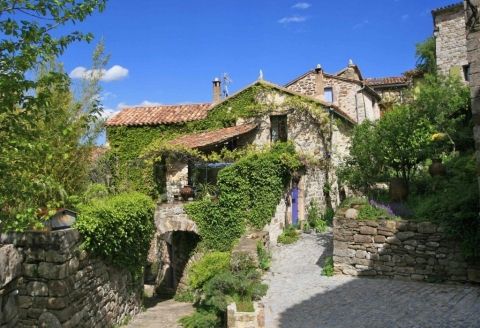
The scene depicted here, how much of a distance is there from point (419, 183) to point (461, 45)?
49.1ft

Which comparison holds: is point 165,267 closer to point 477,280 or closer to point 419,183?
point 419,183

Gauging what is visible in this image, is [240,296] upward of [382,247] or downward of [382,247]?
downward

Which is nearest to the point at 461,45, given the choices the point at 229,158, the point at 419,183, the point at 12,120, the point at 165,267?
the point at 419,183

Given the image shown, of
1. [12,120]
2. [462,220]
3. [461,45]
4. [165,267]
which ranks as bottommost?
[165,267]

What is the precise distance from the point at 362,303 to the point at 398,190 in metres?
5.04

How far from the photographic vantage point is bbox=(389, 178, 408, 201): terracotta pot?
12.7 metres

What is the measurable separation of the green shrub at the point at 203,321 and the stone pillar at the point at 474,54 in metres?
6.59

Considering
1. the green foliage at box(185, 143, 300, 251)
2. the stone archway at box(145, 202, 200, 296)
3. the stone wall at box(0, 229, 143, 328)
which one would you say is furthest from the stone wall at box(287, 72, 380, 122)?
the stone wall at box(0, 229, 143, 328)

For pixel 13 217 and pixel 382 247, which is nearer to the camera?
pixel 13 217

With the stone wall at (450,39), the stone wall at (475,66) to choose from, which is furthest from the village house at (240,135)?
the stone wall at (475,66)

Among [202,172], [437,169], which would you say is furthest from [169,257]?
[437,169]

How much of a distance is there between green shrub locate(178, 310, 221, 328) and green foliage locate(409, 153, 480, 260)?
5.66 meters

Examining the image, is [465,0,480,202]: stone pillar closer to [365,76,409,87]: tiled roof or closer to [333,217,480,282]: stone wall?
[333,217,480,282]: stone wall

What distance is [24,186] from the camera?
5566 millimetres
